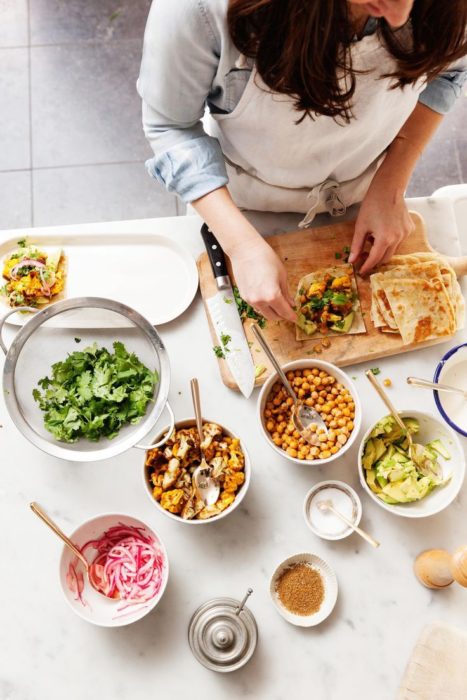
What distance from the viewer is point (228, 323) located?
145 cm

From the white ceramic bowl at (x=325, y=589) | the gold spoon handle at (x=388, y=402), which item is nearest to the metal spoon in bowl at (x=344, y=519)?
the white ceramic bowl at (x=325, y=589)

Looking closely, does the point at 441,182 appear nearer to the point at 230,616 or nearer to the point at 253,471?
the point at 253,471

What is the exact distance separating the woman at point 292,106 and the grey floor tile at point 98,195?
98 cm

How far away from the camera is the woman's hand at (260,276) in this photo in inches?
51.4

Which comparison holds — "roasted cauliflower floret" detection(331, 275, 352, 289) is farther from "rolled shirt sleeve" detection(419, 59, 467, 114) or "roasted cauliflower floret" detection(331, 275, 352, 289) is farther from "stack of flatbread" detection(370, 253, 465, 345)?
"rolled shirt sleeve" detection(419, 59, 467, 114)

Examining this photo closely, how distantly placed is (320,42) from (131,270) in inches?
29.6

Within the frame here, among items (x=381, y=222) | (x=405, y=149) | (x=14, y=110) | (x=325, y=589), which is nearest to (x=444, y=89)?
(x=405, y=149)

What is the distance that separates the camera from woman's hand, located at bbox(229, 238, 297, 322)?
1.31 meters

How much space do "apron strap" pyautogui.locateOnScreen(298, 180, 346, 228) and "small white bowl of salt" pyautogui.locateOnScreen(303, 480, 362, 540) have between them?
0.63m

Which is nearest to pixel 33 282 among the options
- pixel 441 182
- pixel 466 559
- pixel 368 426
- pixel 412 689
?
pixel 368 426

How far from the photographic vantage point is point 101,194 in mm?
2492

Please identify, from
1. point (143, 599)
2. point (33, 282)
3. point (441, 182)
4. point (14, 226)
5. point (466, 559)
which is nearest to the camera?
point (466, 559)

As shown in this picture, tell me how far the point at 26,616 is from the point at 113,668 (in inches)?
8.7

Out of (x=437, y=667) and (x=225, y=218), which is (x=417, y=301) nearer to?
(x=225, y=218)
